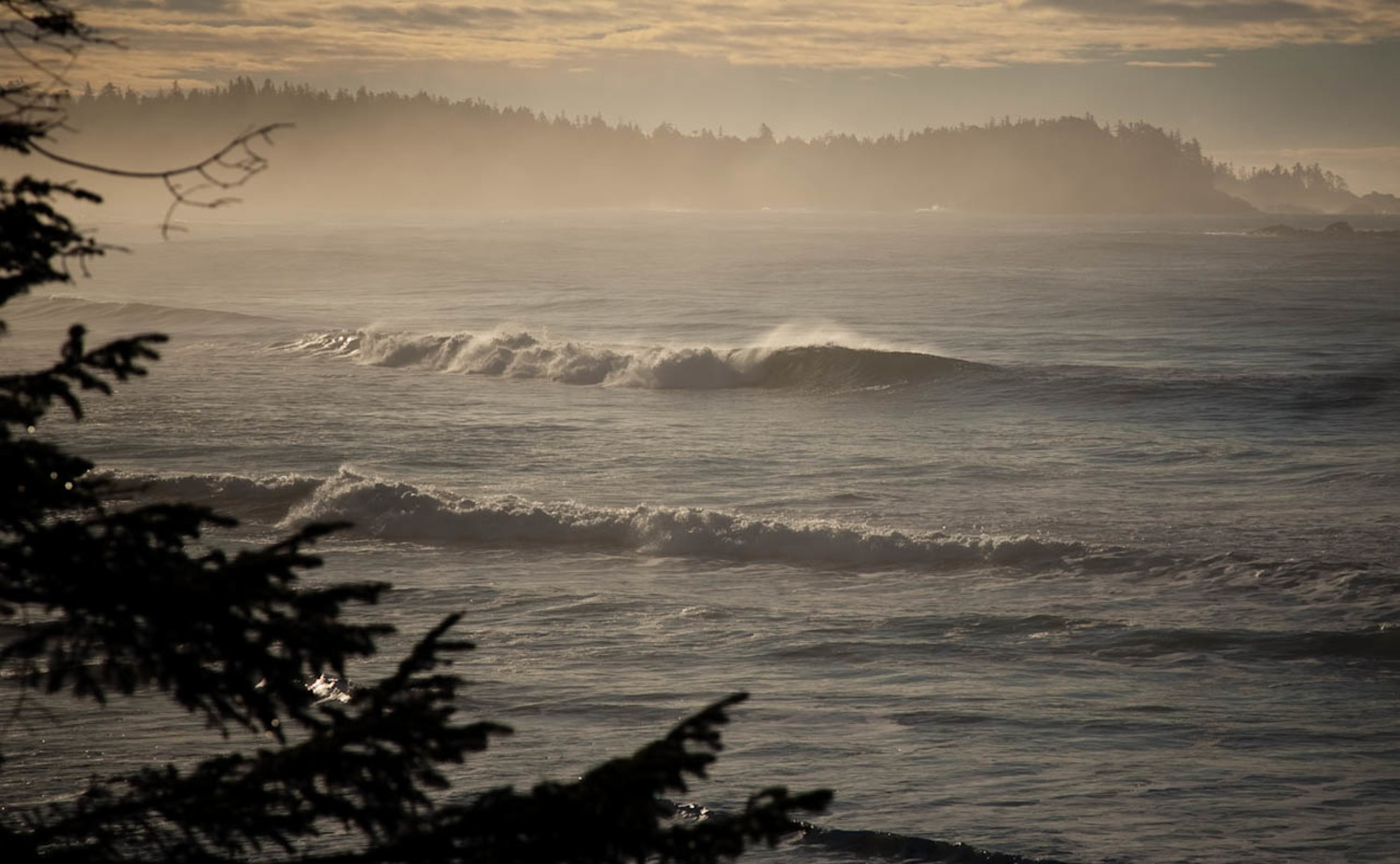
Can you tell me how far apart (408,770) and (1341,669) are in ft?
38.2

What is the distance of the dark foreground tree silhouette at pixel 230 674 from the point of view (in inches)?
132

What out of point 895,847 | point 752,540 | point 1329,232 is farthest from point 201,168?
point 1329,232

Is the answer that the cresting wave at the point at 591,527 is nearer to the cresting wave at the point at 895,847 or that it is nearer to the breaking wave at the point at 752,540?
the breaking wave at the point at 752,540

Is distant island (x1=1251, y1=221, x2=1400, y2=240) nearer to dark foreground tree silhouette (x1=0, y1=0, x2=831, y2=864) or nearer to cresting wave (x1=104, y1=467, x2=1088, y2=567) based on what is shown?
cresting wave (x1=104, y1=467, x2=1088, y2=567)

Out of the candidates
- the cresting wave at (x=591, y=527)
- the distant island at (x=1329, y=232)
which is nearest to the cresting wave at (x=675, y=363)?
the cresting wave at (x=591, y=527)

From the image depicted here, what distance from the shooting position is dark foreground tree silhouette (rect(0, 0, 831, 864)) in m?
3.34

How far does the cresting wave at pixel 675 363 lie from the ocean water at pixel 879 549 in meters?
0.16

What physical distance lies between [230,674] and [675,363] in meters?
36.2

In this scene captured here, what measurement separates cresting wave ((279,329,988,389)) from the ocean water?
0.53 ft

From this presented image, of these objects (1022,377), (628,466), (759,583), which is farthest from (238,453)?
(1022,377)

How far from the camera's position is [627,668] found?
12547 millimetres

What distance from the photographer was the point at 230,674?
344cm

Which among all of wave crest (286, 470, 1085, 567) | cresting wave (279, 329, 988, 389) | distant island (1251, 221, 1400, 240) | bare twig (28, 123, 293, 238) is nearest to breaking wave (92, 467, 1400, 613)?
wave crest (286, 470, 1085, 567)

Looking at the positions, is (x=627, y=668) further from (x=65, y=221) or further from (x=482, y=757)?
(x=65, y=221)
